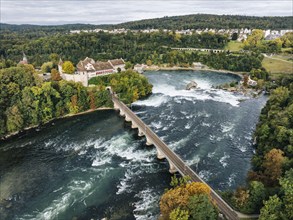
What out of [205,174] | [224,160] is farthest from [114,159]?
[224,160]

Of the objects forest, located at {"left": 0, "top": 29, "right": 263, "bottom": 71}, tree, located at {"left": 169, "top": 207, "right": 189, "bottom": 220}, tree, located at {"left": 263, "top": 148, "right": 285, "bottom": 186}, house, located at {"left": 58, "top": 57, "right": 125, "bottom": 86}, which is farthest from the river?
forest, located at {"left": 0, "top": 29, "right": 263, "bottom": 71}

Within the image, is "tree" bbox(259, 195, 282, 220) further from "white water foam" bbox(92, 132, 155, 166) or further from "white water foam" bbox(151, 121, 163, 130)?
"white water foam" bbox(151, 121, 163, 130)

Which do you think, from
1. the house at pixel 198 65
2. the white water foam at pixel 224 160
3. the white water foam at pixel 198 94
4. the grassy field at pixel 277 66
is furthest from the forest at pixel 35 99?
the grassy field at pixel 277 66

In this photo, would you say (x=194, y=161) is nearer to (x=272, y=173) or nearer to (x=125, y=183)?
(x=125, y=183)

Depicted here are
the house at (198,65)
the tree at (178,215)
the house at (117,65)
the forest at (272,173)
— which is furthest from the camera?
A: the house at (198,65)

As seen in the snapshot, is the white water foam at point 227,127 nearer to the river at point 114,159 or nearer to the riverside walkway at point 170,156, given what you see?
the river at point 114,159
